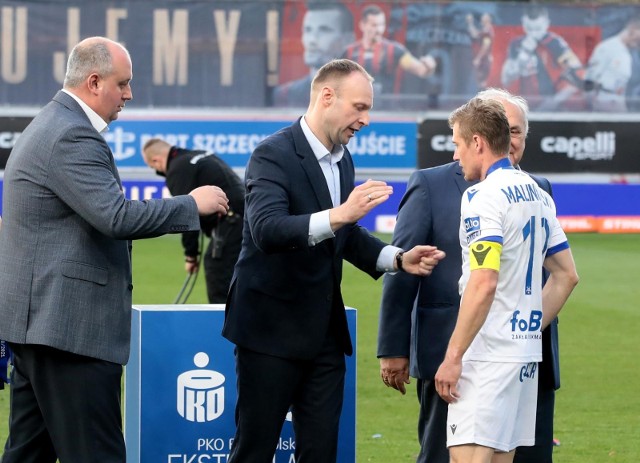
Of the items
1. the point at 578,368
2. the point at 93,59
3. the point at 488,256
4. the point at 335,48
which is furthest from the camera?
the point at 335,48

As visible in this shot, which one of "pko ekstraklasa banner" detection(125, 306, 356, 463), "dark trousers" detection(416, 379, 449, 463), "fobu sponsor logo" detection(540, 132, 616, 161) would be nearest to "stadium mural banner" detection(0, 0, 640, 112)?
"fobu sponsor logo" detection(540, 132, 616, 161)

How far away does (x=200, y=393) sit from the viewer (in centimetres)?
628

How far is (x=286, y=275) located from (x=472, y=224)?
90cm

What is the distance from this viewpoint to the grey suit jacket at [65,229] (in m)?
4.77

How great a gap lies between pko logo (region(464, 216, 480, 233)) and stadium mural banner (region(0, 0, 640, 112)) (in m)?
19.6

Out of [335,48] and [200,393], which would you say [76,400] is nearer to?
[200,393]

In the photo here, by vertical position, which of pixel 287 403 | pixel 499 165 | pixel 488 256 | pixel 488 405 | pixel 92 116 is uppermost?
pixel 92 116

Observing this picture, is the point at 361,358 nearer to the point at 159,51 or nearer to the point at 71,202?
the point at 71,202

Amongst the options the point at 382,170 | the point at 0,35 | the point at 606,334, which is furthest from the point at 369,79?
the point at 0,35

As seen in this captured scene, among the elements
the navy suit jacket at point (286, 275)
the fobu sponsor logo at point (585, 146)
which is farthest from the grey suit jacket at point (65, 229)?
the fobu sponsor logo at point (585, 146)

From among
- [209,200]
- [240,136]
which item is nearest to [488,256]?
[209,200]

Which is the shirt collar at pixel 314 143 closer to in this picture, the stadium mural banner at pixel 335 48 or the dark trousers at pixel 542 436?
the dark trousers at pixel 542 436

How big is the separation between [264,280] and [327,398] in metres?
0.55

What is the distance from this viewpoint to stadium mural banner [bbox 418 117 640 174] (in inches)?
941
